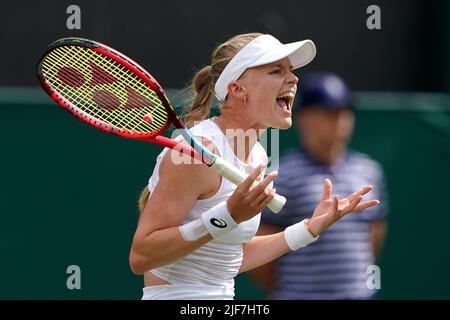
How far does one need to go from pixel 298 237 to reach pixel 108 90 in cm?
75

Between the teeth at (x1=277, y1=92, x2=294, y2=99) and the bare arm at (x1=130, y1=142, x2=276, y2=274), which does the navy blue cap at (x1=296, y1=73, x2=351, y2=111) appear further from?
the bare arm at (x1=130, y1=142, x2=276, y2=274)

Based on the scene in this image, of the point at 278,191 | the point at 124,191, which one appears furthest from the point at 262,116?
the point at 124,191

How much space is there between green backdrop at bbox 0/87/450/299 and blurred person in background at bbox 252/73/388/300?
1.24 meters

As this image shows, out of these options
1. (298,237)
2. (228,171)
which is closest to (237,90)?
(228,171)

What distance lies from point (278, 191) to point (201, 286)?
2.77 feet

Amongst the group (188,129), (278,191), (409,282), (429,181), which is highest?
(188,129)

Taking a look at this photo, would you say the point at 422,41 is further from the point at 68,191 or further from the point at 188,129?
the point at 188,129

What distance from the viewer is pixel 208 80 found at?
3.67 metres

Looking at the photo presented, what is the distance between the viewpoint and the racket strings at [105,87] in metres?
3.62

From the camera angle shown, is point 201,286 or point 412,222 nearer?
point 201,286

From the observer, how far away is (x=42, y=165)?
5.51 meters

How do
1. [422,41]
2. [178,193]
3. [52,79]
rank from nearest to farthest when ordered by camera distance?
[178,193] < [52,79] < [422,41]

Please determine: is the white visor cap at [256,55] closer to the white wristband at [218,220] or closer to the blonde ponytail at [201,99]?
the blonde ponytail at [201,99]

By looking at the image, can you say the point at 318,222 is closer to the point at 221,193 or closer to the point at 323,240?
the point at 221,193
